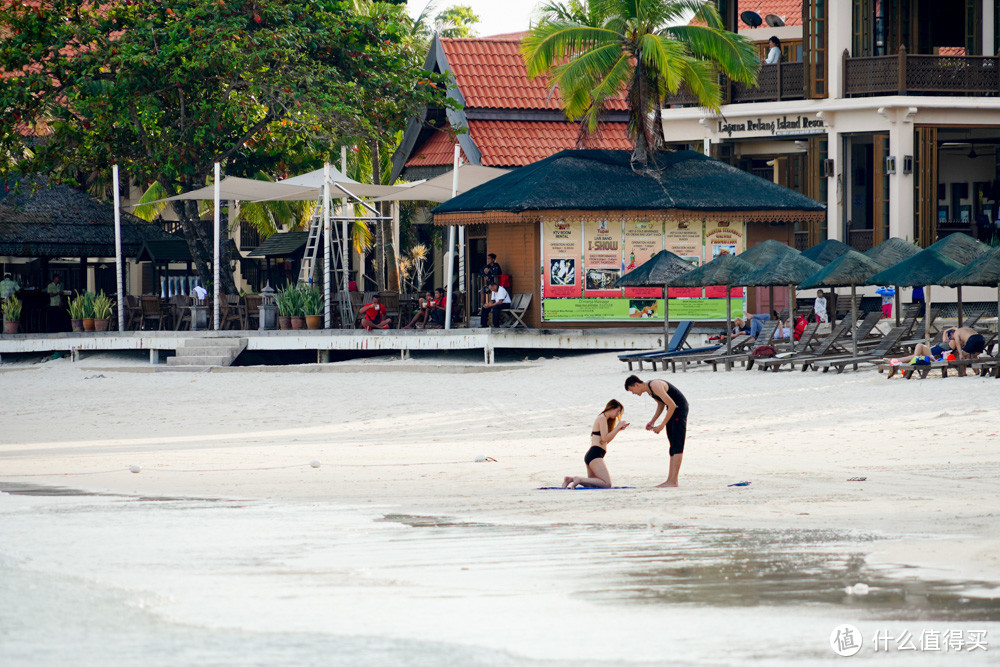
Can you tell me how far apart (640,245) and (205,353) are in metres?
8.77

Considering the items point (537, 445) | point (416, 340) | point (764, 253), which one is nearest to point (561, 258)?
point (416, 340)

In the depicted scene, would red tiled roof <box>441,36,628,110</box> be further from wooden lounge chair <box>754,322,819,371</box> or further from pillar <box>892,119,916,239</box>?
wooden lounge chair <box>754,322,819,371</box>

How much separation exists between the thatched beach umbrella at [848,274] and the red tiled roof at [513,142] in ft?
40.8

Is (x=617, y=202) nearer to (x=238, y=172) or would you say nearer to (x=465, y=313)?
(x=465, y=313)

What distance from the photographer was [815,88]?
3106cm

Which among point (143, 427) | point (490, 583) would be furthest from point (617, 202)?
point (490, 583)

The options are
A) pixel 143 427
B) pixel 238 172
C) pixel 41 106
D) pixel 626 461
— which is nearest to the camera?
pixel 626 461

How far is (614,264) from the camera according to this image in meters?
26.8

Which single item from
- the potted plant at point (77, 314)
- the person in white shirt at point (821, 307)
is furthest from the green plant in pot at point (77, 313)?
the person in white shirt at point (821, 307)

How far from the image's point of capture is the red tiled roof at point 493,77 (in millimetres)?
33781

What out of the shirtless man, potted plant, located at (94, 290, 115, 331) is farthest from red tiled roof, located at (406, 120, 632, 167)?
the shirtless man

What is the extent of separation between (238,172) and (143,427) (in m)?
17.0

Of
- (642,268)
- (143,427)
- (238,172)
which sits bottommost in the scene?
(143,427)

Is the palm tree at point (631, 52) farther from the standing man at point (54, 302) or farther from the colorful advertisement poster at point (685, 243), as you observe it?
the standing man at point (54, 302)
